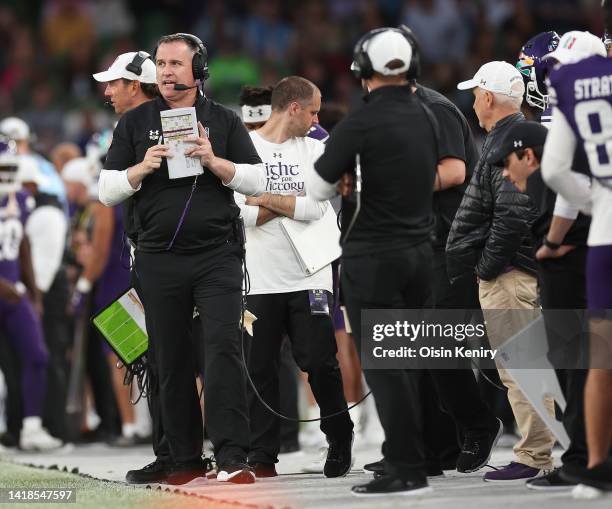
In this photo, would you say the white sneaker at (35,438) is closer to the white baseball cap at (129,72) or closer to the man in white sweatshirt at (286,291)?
the man in white sweatshirt at (286,291)

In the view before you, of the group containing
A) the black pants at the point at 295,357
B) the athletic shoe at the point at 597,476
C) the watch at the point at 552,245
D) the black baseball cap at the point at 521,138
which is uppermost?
the black baseball cap at the point at 521,138

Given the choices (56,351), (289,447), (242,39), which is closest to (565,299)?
(289,447)

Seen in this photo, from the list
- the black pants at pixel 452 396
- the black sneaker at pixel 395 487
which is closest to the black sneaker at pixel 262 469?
the black pants at pixel 452 396

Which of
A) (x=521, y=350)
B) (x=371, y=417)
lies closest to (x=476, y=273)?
(x=521, y=350)

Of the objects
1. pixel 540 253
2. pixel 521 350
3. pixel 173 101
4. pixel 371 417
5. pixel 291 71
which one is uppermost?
pixel 291 71

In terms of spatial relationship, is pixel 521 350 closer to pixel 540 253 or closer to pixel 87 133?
pixel 540 253

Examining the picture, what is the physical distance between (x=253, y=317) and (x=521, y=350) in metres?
1.49

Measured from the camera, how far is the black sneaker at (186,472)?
25.5 ft

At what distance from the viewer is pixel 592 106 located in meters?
6.37

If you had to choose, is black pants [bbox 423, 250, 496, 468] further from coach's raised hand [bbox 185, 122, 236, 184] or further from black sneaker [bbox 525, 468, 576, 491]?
coach's raised hand [bbox 185, 122, 236, 184]

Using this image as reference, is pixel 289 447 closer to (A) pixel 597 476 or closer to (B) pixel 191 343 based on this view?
(B) pixel 191 343

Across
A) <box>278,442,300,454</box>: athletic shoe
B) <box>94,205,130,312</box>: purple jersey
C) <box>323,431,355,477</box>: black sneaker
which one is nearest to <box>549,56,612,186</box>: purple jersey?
<box>323,431,355,477</box>: black sneaker

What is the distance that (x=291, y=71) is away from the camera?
18703 millimetres

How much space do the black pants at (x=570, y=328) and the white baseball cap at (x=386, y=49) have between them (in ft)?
3.79
